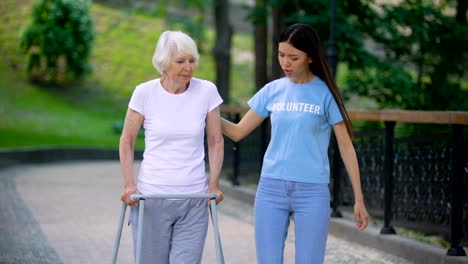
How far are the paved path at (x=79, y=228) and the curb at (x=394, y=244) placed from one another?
7 centimetres

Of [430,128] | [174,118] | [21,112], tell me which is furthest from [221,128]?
[21,112]

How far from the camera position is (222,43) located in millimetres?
25016

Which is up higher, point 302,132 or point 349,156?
point 302,132

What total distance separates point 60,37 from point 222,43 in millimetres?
16623

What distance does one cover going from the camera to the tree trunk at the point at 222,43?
24953mm

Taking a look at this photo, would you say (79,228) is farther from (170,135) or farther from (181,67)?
(181,67)

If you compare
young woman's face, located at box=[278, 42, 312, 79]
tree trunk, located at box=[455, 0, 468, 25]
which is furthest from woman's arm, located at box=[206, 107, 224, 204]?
tree trunk, located at box=[455, 0, 468, 25]

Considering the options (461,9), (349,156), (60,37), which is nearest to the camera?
(349,156)

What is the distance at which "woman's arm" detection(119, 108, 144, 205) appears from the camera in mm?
5312

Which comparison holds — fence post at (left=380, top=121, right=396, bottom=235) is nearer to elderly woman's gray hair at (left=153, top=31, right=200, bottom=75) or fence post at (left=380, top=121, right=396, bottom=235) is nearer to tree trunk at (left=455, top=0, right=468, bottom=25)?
elderly woman's gray hair at (left=153, top=31, right=200, bottom=75)

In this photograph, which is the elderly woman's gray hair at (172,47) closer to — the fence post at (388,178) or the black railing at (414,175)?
the black railing at (414,175)

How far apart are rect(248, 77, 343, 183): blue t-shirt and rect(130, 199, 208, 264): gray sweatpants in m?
0.42

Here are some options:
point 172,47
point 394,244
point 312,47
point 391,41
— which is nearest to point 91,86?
point 391,41

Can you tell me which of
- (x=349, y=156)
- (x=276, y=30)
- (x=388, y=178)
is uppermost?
(x=276, y=30)
